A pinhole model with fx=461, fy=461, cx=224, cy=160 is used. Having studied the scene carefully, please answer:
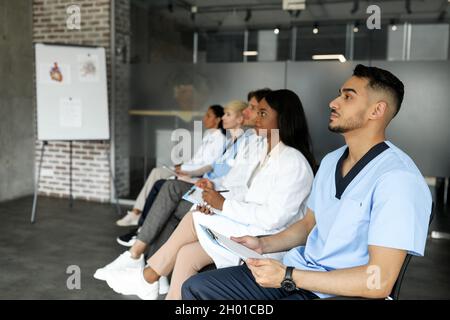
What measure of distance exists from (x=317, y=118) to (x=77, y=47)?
2.78 metres

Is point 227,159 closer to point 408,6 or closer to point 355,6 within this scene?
point 355,6

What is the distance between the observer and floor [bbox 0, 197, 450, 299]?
3172 millimetres

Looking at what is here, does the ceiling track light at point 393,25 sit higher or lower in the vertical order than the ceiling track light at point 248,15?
lower

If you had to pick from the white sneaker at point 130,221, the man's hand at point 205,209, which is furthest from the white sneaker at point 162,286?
the white sneaker at point 130,221

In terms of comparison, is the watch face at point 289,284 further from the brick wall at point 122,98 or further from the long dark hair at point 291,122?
the brick wall at point 122,98

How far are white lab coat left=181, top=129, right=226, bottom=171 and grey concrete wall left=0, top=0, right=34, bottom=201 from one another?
2.77 meters

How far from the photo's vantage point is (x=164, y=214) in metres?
3.17

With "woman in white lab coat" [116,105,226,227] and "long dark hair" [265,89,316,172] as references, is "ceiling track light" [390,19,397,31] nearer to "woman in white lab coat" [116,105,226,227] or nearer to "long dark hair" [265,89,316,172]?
"woman in white lab coat" [116,105,226,227]

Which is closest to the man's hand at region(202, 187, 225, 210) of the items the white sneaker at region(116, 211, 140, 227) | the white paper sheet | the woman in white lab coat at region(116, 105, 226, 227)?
the woman in white lab coat at region(116, 105, 226, 227)

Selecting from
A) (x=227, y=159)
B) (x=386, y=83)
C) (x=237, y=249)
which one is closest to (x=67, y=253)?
(x=227, y=159)

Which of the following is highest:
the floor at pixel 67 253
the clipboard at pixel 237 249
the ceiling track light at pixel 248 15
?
the ceiling track light at pixel 248 15

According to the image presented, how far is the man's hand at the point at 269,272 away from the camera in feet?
5.44

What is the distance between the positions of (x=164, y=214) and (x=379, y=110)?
1842mm
